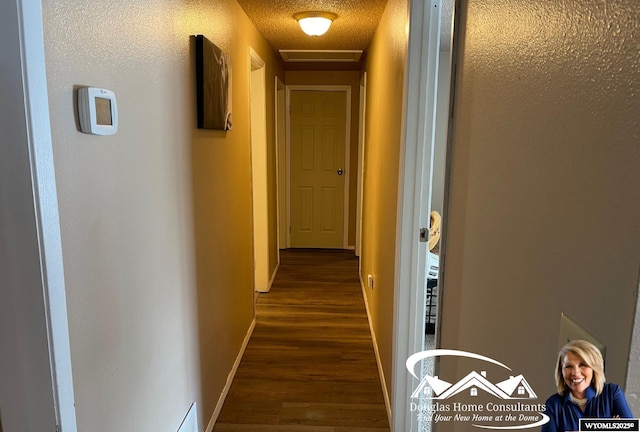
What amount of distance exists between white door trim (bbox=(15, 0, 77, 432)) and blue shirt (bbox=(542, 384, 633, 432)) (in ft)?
2.97

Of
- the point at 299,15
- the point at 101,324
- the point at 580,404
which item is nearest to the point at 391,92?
the point at 299,15

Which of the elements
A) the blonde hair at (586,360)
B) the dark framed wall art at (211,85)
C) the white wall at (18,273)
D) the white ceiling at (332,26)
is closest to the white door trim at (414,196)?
the white ceiling at (332,26)

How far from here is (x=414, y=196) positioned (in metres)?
1.89

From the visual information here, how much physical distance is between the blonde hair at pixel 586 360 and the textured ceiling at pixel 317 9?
2.37 m

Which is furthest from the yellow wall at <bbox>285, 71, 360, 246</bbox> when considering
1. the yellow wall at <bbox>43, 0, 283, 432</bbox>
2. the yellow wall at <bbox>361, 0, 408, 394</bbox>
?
the yellow wall at <bbox>43, 0, 283, 432</bbox>

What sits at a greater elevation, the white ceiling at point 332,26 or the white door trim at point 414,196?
the white ceiling at point 332,26

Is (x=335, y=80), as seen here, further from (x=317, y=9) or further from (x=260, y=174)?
(x=317, y=9)

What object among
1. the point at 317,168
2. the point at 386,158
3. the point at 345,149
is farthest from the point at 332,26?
the point at 317,168

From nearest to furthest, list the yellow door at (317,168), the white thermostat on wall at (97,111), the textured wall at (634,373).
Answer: the textured wall at (634,373), the white thermostat on wall at (97,111), the yellow door at (317,168)

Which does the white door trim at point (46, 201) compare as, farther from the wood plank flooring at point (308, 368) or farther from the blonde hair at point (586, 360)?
the wood plank flooring at point (308, 368)

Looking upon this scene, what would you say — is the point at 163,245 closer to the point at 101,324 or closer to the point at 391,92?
the point at 101,324

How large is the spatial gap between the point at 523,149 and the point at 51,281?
3.03ft

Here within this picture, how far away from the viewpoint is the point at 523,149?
750 mm

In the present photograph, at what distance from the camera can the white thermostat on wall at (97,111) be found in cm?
95
